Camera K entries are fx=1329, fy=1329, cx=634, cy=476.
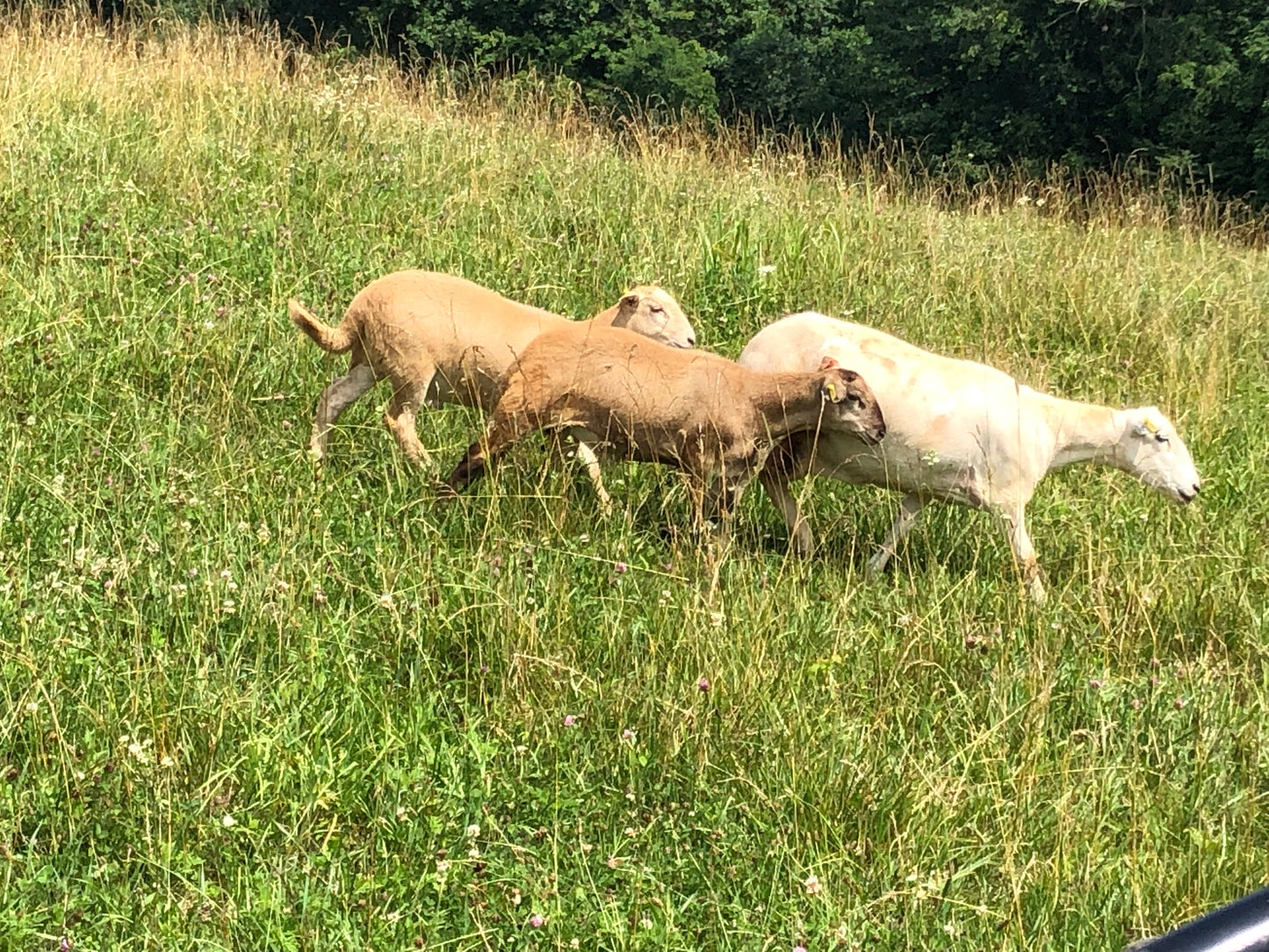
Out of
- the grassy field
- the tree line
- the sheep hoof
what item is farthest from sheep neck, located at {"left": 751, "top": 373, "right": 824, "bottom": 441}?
the tree line

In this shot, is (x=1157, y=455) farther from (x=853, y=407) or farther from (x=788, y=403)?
(x=788, y=403)

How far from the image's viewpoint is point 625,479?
213 inches

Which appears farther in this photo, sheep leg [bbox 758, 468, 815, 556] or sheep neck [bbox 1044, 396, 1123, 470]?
sheep neck [bbox 1044, 396, 1123, 470]

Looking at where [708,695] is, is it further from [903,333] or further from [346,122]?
[346,122]

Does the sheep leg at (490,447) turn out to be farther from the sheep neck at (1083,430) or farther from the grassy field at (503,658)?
the sheep neck at (1083,430)

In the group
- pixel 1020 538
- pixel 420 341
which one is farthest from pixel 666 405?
pixel 1020 538

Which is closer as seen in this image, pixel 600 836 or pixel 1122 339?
pixel 600 836

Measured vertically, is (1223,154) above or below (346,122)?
below

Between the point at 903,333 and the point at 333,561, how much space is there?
163 inches

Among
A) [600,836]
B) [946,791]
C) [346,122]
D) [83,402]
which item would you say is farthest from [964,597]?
[346,122]

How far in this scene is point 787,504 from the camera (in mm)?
5406

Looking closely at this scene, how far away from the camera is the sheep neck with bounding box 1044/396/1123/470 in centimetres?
550

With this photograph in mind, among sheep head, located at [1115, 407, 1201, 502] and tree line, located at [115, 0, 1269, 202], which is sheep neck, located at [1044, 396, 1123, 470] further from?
tree line, located at [115, 0, 1269, 202]

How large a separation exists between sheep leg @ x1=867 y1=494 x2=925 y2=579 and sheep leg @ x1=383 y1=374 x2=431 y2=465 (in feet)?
5.79
